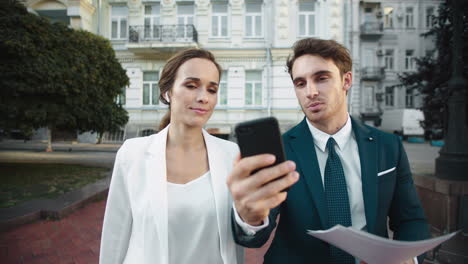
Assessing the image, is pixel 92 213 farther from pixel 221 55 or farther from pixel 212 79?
pixel 221 55

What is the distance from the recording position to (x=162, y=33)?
59.7 feet

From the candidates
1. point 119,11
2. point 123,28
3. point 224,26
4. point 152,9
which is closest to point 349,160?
point 224,26

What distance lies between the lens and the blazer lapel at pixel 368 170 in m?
1.56

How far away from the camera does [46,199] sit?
17.9ft

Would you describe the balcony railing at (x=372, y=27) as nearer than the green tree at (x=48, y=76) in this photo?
No

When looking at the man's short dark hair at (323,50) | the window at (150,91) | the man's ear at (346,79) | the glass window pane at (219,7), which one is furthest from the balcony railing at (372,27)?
the man's short dark hair at (323,50)

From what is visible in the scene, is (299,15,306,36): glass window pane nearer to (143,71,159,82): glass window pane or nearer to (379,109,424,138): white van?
(143,71,159,82): glass window pane

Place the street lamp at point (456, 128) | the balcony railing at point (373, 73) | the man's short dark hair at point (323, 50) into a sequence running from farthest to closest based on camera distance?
the balcony railing at point (373, 73) < the street lamp at point (456, 128) < the man's short dark hair at point (323, 50)

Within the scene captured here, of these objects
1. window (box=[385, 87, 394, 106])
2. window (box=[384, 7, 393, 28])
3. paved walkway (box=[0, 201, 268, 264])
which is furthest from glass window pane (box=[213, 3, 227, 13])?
window (box=[385, 87, 394, 106])

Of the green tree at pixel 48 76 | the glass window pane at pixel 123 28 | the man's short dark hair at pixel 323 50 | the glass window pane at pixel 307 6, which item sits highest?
the glass window pane at pixel 307 6

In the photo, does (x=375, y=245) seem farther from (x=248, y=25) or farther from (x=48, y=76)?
(x=248, y=25)

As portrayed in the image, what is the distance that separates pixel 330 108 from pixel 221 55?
57.3 feet

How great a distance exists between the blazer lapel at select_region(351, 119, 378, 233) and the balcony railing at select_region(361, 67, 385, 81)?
98.4ft

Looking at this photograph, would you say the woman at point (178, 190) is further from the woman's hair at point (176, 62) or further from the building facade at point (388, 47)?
the building facade at point (388, 47)
